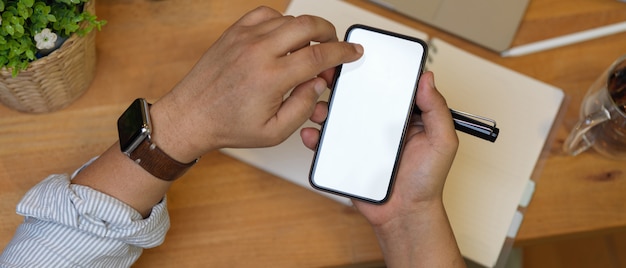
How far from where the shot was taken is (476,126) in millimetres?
654

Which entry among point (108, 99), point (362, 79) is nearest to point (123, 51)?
point (108, 99)

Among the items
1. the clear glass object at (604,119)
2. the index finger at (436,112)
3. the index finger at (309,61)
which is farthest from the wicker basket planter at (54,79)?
the clear glass object at (604,119)

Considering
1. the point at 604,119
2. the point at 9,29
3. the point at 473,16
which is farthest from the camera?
the point at 473,16

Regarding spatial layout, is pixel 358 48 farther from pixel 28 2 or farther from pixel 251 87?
pixel 28 2

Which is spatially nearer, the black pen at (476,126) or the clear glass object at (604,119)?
the black pen at (476,126)

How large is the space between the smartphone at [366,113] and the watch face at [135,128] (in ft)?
0.60

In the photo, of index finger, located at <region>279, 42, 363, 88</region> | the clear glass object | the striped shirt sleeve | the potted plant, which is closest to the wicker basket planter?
the potted plant

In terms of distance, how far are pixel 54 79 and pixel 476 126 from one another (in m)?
0.47

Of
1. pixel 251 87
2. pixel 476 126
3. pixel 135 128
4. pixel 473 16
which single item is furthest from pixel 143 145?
pixel 473 16

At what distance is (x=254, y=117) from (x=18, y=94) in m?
0.29

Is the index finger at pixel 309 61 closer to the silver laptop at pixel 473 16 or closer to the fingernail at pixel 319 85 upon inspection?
the fingernail at pixel 319 85

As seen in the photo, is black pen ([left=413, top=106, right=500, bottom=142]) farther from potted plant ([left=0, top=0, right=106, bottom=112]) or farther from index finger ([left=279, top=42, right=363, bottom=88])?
potted plant ([left=0, top=0, right=106, bottom=112])

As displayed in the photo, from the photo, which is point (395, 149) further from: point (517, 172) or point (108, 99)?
point (108, 99)

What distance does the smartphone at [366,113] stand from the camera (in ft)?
2.19
